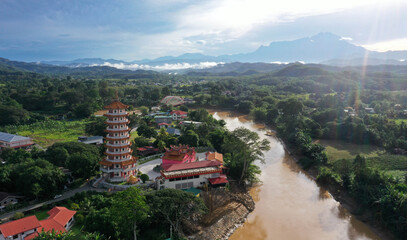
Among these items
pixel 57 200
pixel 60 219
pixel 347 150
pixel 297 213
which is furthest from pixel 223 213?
pixel 347 150

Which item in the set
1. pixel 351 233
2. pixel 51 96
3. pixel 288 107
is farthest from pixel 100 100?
pixel 351 233

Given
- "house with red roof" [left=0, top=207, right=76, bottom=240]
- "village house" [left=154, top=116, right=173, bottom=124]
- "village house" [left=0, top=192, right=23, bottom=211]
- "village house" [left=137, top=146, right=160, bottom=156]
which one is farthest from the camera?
"village house" [left=154, top=116, right=173, bottom=124]

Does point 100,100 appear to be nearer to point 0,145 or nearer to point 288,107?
point 0,145

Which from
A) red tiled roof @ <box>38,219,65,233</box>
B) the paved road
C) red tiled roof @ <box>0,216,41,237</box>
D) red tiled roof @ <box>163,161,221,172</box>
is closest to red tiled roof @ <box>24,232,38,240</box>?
red tiled roof @ <box>0,216,41,237</box>

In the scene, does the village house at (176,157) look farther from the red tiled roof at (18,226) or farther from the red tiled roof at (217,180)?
the red tiled roof at (18,226)

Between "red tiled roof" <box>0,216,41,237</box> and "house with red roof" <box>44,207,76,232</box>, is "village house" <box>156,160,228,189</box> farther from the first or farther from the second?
"red tiled roof" <box>0,216,41,237</box>

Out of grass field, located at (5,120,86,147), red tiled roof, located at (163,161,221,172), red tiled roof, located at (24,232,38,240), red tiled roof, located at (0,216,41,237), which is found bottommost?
grass field, located at (5,120,86,147)
